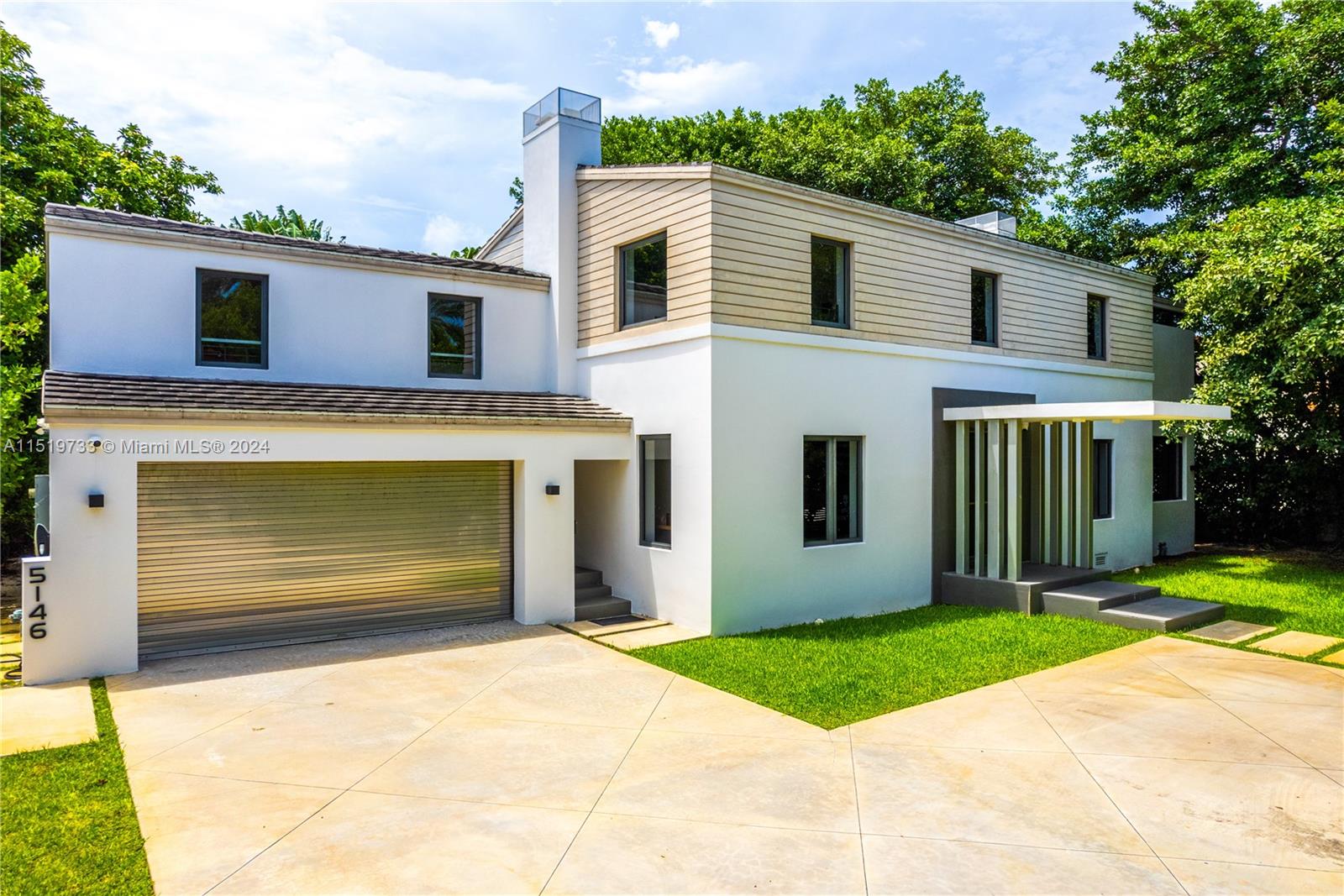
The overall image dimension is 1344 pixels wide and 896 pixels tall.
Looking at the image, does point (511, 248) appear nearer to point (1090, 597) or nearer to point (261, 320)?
point (261, 320)

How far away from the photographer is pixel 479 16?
39.3 ft

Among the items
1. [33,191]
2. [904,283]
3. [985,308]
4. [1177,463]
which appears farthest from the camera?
[1177,463]

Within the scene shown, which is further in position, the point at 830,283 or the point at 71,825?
the point at 830,283

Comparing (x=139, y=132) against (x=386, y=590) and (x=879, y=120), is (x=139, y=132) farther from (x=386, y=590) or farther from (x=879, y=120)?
(x=879, y=120)

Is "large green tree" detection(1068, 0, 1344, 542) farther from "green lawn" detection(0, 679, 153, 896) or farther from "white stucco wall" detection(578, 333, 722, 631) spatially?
"green lawn" detection(0, 679, 153, 896)

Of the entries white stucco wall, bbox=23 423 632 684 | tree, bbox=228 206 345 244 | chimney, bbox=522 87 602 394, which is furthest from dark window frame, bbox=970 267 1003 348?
tree, bbox=228 206 345 244

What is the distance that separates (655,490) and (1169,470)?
42.4ft

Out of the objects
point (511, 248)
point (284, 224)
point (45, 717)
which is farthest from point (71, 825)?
point (284, 224)

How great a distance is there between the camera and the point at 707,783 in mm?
5660

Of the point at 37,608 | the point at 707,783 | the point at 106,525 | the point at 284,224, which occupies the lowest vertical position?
the point at 707,783

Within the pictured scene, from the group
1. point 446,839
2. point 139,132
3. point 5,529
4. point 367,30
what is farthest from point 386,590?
point 139,132

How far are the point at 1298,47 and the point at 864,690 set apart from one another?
54.3 ft

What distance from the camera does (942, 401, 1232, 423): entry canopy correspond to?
10180 mm

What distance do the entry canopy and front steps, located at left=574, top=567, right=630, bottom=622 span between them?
5783mm
